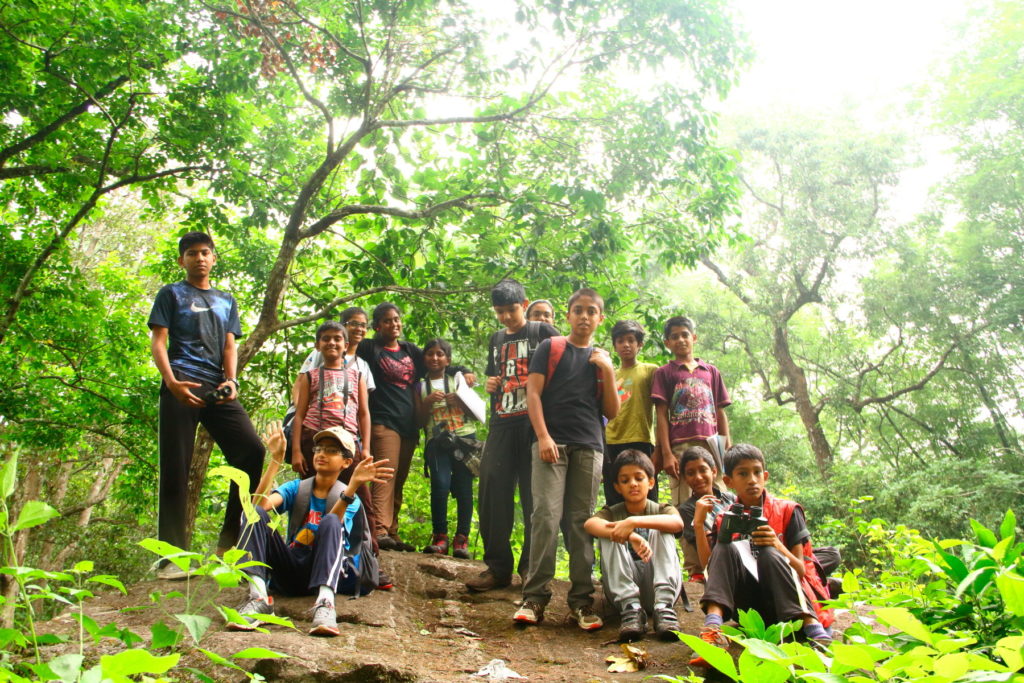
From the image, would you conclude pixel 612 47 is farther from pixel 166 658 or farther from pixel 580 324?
pixel 166 658

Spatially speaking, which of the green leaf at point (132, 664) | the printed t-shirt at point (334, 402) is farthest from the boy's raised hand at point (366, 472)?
the green leaf at point (132, 664)

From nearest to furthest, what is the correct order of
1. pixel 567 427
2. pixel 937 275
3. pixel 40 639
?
1. pixel 40 639
2. pixel 567 427
3. pixel 937 275

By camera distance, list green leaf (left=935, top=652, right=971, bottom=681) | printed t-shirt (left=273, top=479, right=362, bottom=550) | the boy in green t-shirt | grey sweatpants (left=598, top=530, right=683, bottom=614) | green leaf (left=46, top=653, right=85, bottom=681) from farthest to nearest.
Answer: the boy in green t-shirt
printed t-shirt (left=273, top=479, right=362, bottom=550)
grey sweatpants (left=598, top=530, right=683, bottom=614)
green leaf (left=46, top=653, right=85, bottom=681)
green leaf (left=935, top=652, right=971, bottom=681)

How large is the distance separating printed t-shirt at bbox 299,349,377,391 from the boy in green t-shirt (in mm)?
1860

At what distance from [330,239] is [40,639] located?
827 centimetres

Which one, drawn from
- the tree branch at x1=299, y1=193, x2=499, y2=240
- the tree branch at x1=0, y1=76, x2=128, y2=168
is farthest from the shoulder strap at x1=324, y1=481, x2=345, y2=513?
the tree branch at x1=0, y1=76, x2=128, y2=168

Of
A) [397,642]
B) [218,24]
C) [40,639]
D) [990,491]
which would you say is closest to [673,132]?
[218,24]

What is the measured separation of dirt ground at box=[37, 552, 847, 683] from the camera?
9.36 feet

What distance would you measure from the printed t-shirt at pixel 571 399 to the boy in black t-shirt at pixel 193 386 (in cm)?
185

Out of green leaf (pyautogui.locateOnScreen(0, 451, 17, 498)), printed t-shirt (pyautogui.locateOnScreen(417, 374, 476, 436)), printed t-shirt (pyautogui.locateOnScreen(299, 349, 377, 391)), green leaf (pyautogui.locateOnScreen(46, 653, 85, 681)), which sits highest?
printed t-shirt (pyautogui.locateOnScreen(299, 349, 377, 391))

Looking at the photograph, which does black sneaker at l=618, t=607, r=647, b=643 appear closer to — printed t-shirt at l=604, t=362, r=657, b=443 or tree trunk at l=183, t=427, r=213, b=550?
printed t-shirt at l=604, t=362, r=657, b=443

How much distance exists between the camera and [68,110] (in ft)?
23.5

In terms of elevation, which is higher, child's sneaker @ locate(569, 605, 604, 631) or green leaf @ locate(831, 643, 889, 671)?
green leaf @ locate(831, 643, 889, 671)

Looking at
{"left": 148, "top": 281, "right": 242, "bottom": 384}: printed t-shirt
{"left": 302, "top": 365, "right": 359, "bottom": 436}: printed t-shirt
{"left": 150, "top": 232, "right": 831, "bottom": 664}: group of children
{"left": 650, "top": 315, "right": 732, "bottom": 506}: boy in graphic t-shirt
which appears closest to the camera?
{"left": 150, "top": 232, "right": 831, "bottom": 664}: group of children
